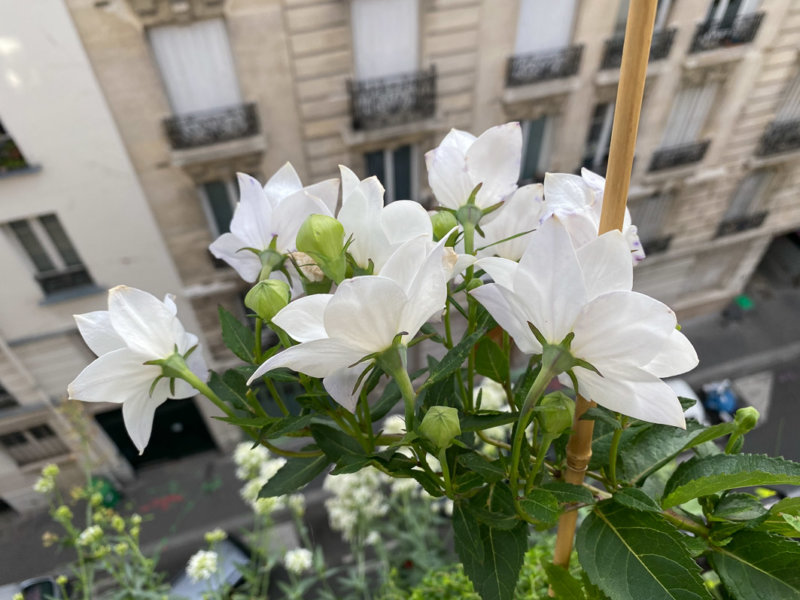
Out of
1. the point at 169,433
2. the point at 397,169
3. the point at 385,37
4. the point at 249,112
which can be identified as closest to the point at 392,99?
the point at 385,37

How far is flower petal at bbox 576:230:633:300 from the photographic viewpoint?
26cm

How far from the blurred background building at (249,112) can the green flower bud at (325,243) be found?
1893mm

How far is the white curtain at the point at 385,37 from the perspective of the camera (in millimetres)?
1992

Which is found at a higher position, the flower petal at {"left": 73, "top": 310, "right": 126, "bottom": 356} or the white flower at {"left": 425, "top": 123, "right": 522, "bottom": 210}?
the white flower at {"left": 425, "top": 123, "right": 522, "bottom": 210}

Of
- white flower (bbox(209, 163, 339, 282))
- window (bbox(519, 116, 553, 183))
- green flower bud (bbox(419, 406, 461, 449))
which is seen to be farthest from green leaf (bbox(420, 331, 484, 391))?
window (bbox(519, 116, 553, 183))

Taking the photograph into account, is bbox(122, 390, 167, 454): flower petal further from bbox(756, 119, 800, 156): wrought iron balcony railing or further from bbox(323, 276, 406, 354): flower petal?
bbox(756, 119, 800, 156): wrought iron balcony railing

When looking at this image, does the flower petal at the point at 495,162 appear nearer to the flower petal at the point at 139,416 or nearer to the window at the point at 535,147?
the flower petal at the point at 139,416

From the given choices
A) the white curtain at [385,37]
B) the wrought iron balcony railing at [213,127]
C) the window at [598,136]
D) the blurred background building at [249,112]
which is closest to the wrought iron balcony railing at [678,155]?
the blurred background building at [249,112]

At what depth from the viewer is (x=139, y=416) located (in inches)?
13.9

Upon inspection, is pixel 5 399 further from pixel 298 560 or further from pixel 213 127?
pixel 298 560

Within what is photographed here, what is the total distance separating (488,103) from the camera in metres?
2.39

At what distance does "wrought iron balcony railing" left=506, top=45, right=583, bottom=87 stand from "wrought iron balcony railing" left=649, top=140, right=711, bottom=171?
840 millimetres

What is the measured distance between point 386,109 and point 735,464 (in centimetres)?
214

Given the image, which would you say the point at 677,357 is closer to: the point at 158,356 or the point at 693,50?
the point at 158,356
